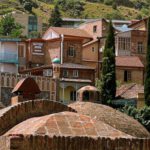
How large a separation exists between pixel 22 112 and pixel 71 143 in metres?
2.92

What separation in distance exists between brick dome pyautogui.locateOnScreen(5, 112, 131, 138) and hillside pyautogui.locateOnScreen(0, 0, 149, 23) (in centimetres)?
13835

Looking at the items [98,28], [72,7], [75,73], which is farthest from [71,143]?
[72,7]

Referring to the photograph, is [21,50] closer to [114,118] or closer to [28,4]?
[28,4]

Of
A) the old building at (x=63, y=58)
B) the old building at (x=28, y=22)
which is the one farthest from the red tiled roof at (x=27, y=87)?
the old building at (x=28, y=22)

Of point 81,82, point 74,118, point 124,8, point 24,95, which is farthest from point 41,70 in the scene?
point 124,8

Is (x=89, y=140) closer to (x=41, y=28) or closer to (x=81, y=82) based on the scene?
(x=81, y=82)

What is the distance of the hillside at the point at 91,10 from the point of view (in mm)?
156750

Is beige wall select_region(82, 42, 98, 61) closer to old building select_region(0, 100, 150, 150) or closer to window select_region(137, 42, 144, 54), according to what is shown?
window select_region(137, 42, 144, 54)

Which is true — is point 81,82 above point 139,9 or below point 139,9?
below

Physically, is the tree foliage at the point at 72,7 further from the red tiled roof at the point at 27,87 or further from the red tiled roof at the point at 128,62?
the red tiled roof at the point at 27,87

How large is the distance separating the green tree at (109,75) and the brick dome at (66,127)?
61.0 metres

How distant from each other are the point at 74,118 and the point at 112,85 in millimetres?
63841

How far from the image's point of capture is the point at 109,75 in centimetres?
7650

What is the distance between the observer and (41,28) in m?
141
